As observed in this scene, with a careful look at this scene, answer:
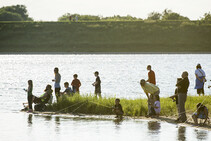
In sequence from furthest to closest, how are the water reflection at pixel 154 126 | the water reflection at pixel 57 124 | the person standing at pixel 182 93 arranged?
the person standing at pixel 182 93 < the water reflection at pixel 57 124 < the water reflection at pixel 154 126

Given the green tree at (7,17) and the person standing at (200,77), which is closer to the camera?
the person standing at (200,77)

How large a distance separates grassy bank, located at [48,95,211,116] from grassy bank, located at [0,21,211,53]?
8085cm

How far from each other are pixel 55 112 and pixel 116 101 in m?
2.64

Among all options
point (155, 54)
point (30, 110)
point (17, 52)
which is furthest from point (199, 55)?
point (30, 110)

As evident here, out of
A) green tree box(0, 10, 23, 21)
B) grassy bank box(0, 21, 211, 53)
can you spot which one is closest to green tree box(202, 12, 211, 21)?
grassy bank box(0, 21, 211, 53)

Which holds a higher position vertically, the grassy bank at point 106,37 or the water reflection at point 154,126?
the grassy bank at point 106,37

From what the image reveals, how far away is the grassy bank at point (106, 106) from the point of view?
19.4 metres

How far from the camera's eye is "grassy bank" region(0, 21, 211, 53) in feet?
342

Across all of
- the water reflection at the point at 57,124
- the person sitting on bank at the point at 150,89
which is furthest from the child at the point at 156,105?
the water reflection at the point at 57,124

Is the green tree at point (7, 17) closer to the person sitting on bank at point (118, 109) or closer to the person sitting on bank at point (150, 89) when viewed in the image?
the person sitting on bank at point (118, 109)

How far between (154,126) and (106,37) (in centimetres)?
9706

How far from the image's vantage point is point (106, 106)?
19969mm

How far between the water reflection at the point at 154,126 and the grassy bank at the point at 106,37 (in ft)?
276

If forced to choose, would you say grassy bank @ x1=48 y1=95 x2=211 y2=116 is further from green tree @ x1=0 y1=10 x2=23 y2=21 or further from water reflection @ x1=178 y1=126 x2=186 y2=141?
green tree @ x1=0 y1=10 x2=23 y2=21
